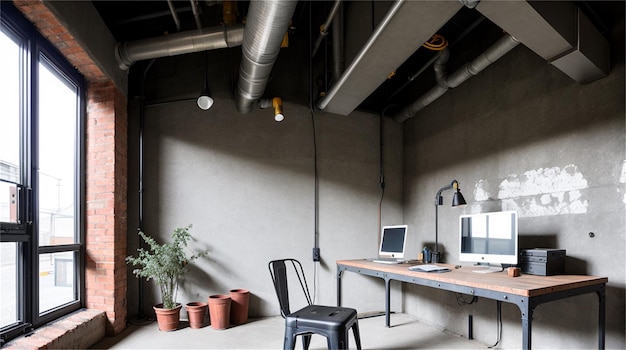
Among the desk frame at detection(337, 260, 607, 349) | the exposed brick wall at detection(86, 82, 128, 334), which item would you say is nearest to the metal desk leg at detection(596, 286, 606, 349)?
the desk frame at detection(337, 260, 607, 349)

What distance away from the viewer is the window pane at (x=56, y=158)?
3262 mm

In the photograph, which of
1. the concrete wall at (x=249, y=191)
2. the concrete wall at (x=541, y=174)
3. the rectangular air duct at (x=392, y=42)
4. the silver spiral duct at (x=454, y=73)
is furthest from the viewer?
the concrete wall at (x=249, y=191)

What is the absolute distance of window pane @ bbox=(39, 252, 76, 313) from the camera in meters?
3.21

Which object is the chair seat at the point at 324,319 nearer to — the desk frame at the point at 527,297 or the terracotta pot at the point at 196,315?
the desk frame at the point at 527,297

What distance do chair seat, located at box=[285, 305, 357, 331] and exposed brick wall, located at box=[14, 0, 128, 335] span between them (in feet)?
6.72

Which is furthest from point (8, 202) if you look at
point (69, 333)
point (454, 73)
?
point (454, 73)

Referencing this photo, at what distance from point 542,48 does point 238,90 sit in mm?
2966

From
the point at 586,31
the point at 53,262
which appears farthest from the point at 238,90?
A: the point at 586,31

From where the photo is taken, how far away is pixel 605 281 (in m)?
2.70

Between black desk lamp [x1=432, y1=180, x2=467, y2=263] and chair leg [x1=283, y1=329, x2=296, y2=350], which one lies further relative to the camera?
black desk lamp [x1=432, y1=180, x2=467, y2=263]

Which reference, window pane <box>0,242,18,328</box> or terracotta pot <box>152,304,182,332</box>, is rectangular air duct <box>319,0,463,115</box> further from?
window pane <box>0,242,18,328</box>

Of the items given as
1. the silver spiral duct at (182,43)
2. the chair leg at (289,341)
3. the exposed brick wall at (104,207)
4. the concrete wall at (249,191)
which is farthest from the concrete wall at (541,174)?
the exposed brick wall at (104,207)

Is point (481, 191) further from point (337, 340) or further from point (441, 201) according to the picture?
point (337, 340)

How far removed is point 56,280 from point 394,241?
3425 mm
